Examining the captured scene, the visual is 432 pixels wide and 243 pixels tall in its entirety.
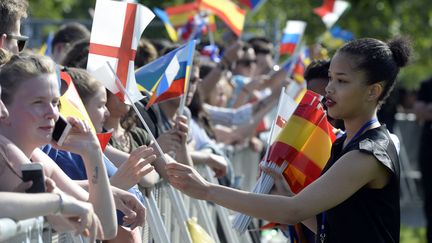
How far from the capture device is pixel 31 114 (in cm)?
440

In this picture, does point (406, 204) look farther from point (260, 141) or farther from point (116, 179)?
point (116, 179)

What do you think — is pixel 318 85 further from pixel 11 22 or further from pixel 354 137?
pixel 11 22

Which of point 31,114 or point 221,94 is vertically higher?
point 31,114

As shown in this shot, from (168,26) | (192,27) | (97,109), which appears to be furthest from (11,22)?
(192,27)

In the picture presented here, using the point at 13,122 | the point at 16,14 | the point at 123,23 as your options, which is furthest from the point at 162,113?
the point at 13,122

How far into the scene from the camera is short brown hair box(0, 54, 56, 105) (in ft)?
14.5

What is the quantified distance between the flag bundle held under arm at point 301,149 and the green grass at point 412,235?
843cm

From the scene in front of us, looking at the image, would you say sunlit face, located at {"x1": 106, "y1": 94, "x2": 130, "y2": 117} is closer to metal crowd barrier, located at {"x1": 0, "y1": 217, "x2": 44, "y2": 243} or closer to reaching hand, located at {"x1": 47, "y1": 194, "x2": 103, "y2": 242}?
reaching hand, located at {"x1": 47, "y1": 194, "x2": 103, "y2": 242}

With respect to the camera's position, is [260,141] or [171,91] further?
[260,141]

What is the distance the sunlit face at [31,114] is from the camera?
14.4 ft

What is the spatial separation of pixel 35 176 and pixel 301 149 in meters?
2.03

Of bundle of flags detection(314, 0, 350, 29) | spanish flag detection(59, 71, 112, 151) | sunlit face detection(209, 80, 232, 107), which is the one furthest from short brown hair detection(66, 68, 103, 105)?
bundle of flags detection(314, 0, 350, 29)

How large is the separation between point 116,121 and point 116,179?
1409 mm

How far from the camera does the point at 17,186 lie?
4.17 metres
